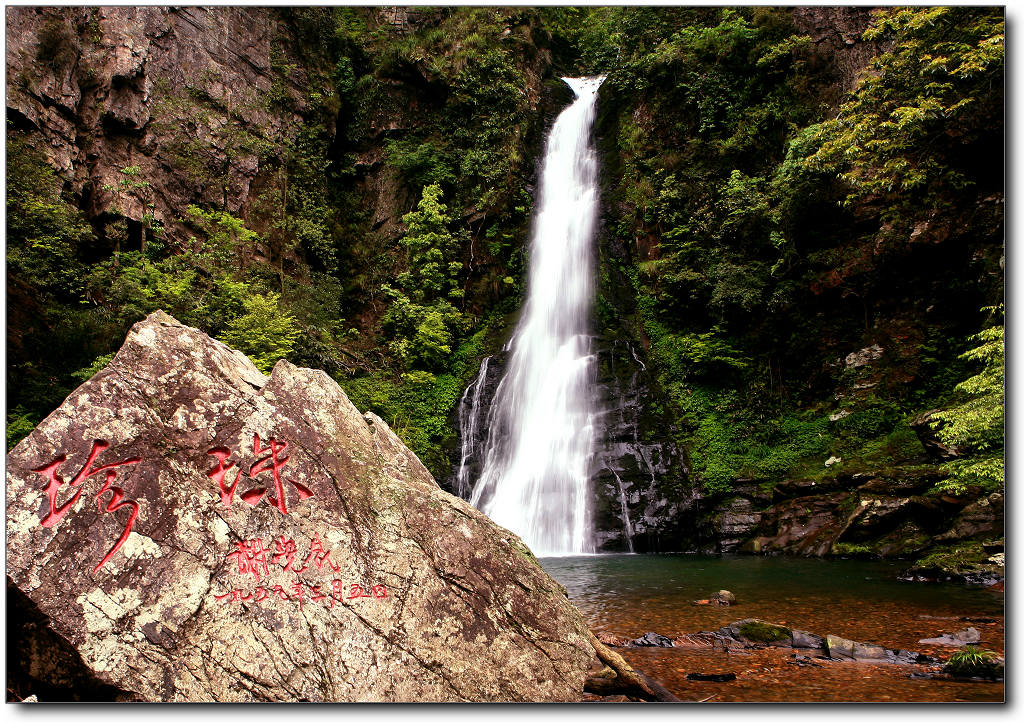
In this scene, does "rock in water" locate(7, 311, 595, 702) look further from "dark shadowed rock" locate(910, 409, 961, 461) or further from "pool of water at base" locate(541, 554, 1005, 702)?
"dark shadowed rock" locate(910, 409, 961, 461)

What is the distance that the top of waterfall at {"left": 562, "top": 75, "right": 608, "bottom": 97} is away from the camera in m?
21.5

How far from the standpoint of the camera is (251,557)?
11.1 feet

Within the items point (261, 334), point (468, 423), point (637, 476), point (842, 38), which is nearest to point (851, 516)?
point (637, 476)

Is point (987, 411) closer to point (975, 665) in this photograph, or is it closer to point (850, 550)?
point (975, 665)

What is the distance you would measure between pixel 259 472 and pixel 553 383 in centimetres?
1125

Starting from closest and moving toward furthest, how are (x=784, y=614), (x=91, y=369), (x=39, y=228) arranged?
1. (x=784, y=614)
2. (x=91, y=369)
3. (x=39, y=228)

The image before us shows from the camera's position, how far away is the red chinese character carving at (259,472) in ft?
11.5

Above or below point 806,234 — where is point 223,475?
below

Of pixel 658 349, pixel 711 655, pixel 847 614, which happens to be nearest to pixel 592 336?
pixel 658 349

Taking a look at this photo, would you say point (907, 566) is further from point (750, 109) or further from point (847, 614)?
point (750, 109)

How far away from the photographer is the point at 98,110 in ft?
41.4

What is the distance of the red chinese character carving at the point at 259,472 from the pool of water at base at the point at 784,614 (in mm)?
3057

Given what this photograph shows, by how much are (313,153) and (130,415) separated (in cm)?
1613

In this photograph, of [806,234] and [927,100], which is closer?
[927,100]
